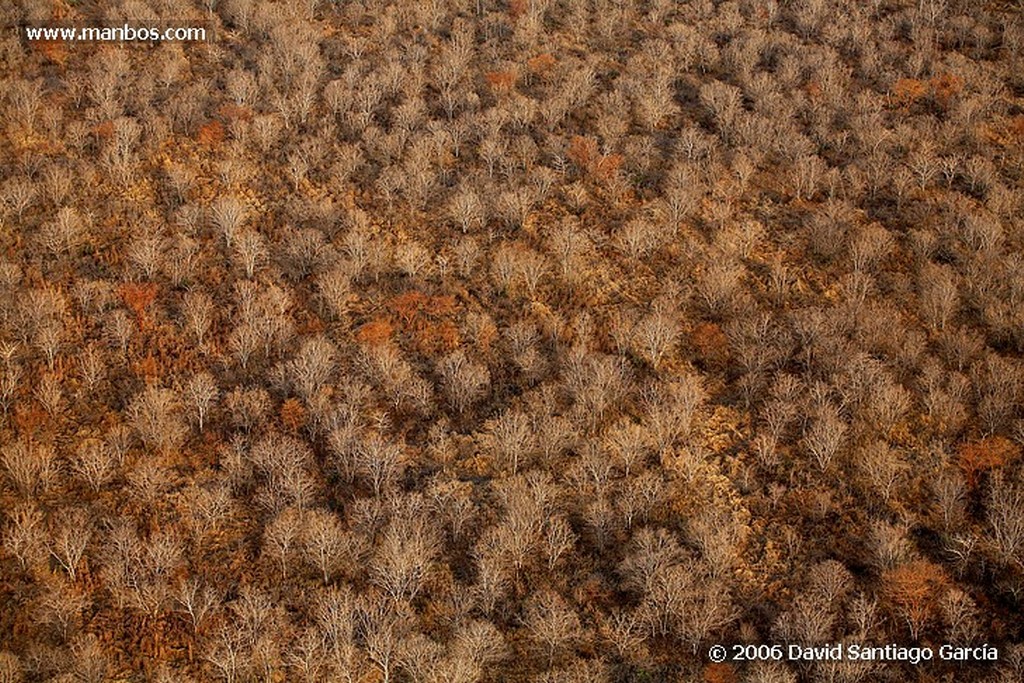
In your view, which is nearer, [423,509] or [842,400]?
[423,509]

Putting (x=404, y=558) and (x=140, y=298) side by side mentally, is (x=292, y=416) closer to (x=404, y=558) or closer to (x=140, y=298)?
(x=404, y=558)

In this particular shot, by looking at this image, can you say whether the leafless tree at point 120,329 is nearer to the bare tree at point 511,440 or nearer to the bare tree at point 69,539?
the bare tree at point 69,539

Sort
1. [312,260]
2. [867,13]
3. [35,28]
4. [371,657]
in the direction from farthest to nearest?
[867,13], [35,28], [312,260], [371,657]

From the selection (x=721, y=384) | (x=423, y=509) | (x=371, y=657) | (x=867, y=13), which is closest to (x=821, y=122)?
(x=867, y=13)

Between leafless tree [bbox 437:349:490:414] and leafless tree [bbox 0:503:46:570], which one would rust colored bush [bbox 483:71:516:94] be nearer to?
leafless tree [bbox 437:349:490:414]

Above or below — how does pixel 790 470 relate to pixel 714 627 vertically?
above

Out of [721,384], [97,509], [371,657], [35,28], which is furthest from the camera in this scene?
[35,28]

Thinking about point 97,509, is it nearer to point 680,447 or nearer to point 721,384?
point 680,447

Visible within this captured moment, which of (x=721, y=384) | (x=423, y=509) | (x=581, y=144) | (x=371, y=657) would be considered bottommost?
(x=371, y=657)
